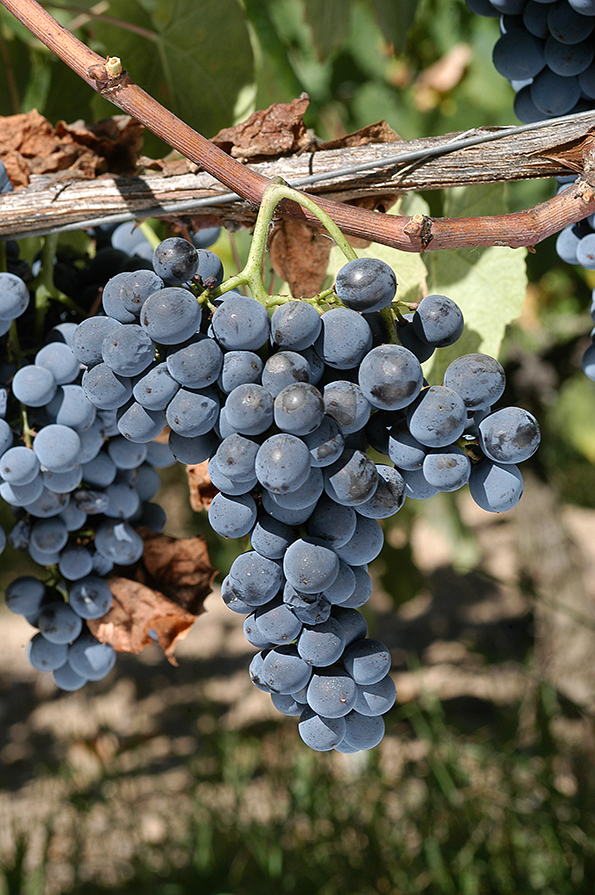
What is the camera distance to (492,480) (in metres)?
0.59

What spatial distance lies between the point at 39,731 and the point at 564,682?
2720 mm

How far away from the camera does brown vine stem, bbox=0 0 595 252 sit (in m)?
0.61

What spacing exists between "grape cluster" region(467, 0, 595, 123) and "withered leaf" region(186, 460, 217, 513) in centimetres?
65

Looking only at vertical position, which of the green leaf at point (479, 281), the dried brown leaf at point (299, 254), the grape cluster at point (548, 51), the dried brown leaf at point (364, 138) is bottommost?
the green leaf at point (479, 281)

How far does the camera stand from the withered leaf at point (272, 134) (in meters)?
0.80

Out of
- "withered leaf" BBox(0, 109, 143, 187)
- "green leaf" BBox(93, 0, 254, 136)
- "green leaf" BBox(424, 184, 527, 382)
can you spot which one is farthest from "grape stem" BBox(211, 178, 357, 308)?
"green leaf" BBox(93, 0, 254, 136)

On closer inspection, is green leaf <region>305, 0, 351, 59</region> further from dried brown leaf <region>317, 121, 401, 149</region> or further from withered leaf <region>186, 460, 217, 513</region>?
withered leaf <region>186, 460, 217, 513</region>

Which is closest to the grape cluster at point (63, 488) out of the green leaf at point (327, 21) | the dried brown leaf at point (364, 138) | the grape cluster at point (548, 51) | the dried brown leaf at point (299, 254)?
the dried brown leaf at point (299, 254)

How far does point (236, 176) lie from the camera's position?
24.7 inches

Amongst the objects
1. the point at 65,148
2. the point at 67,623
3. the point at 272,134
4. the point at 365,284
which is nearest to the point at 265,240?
the point at 365,284

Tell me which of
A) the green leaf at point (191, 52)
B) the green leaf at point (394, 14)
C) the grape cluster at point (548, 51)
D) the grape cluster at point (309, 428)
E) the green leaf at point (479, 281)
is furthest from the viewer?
the green leaf at point (394, 14)

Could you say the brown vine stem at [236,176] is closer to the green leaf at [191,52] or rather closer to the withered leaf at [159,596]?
the withered leaf at [159,596]

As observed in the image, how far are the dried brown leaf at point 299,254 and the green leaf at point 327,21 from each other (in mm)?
708

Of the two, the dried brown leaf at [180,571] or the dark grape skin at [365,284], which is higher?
the dark grape skin at [365,284]
